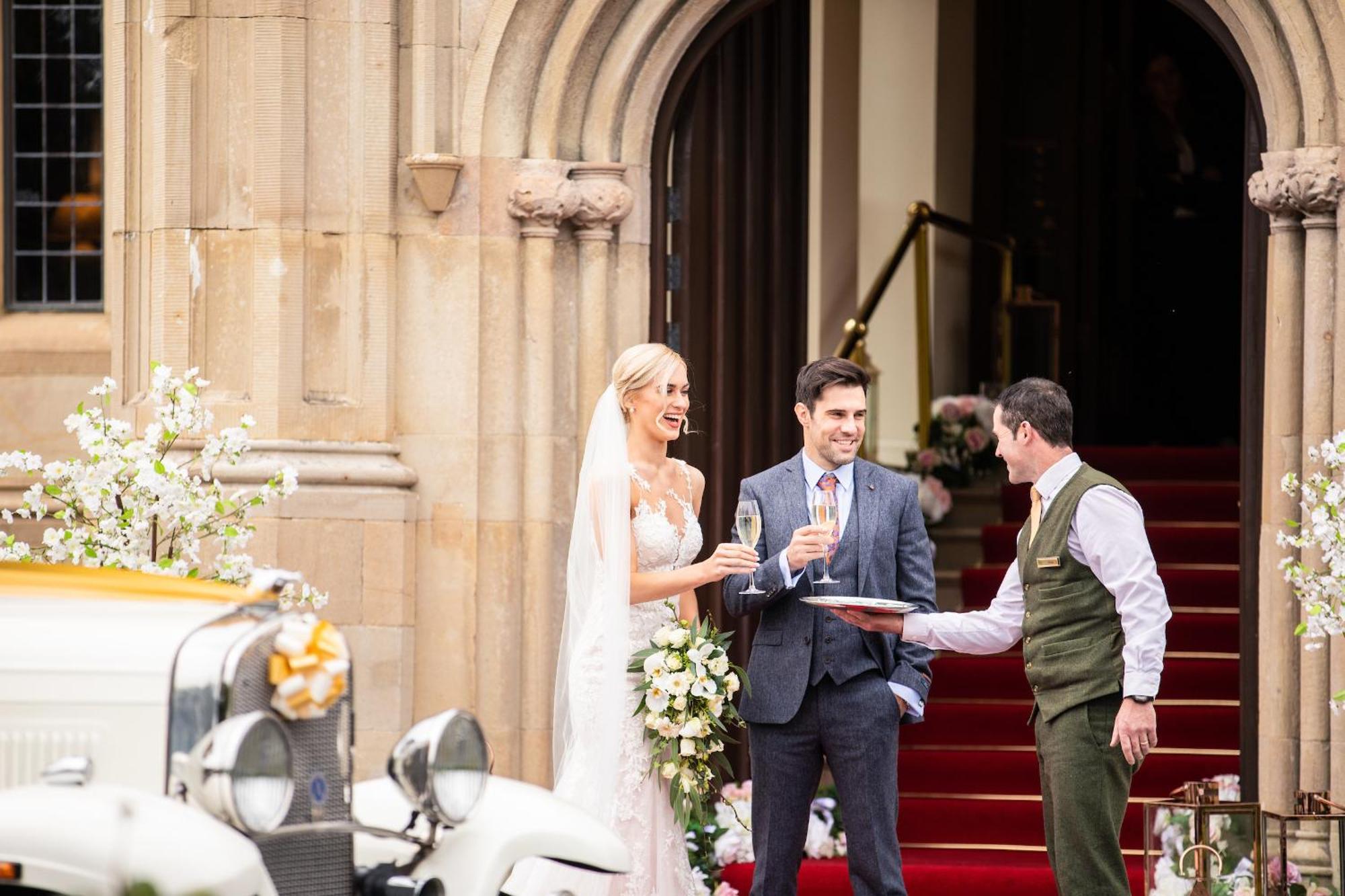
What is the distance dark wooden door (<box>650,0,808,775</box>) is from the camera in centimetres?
847

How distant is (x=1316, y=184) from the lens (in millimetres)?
7219

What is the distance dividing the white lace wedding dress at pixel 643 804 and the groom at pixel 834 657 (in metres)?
0.35

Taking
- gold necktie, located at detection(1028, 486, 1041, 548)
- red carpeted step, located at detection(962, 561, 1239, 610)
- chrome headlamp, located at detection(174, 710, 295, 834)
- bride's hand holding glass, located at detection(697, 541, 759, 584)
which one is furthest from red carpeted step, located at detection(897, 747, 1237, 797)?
chrome headlamp, located at detection(174, 710, 295, 834)

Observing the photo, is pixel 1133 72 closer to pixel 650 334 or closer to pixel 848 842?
pixel 650 334

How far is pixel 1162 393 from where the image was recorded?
14203 millimetres

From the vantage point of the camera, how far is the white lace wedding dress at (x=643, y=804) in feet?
19.7

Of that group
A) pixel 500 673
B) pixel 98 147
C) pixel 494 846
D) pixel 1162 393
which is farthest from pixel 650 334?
pixel 1162 393

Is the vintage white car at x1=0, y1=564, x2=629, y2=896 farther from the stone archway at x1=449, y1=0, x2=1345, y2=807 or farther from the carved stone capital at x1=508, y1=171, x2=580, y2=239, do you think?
the carved stone capital at x1=508, y1=171, x2=580, y2=239

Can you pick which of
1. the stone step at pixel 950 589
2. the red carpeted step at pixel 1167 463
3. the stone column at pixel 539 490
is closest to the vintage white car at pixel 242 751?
the stone column at pixel 539 490

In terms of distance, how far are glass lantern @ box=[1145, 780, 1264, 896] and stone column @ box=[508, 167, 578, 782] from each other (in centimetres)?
241

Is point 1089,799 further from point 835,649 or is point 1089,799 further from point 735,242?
point 735,242

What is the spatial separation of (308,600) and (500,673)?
115cm

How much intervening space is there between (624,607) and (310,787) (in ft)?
5.94

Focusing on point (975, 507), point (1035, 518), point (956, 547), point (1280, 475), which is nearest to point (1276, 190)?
point (1280, 475)
